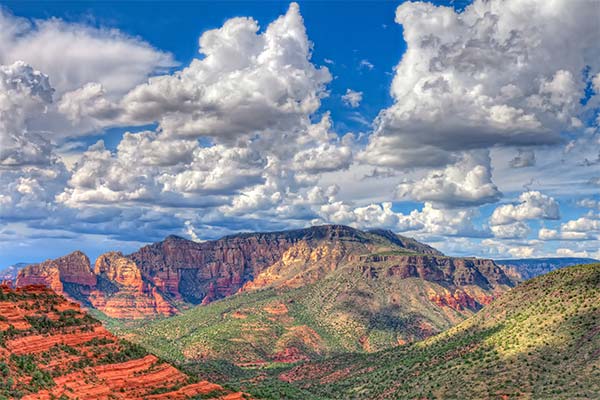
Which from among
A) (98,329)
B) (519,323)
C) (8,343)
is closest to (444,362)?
(519,323)

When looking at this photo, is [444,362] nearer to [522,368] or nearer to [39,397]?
[522,368]

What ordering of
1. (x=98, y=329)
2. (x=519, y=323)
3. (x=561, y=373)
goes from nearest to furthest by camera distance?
(x=98, y=329) → (x=561, y=373) → (x=519, y=323)

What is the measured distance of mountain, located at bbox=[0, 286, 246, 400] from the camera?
3524 inches

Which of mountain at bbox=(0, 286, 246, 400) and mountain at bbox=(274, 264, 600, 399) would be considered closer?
mountain at bbox=(0, 286, 246, 400)

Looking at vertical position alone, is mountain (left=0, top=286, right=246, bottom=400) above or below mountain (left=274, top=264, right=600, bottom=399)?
above

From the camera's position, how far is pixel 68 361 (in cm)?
9919

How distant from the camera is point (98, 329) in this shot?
4464 inches

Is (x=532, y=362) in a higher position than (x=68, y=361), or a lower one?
lower

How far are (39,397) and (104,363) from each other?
20532mm

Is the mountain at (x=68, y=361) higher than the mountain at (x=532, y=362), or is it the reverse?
the mountain at (x=68, y=361)

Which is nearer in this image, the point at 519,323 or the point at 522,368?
the point at 522,368

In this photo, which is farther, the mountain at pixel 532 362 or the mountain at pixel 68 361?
the mountain at pixel 532 362

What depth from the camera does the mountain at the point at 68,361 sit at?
89.5m

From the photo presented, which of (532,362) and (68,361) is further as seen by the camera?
(532,362)
